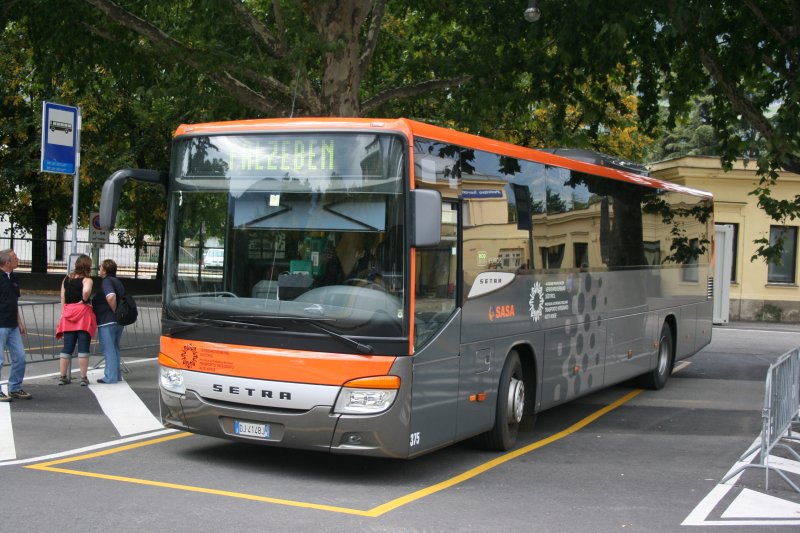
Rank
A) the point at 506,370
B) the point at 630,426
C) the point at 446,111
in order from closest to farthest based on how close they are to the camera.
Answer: the point at 506,370, the point at 630,426, the point at 446,111

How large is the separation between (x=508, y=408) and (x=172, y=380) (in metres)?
3.33

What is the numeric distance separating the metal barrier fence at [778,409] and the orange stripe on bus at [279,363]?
3361mm

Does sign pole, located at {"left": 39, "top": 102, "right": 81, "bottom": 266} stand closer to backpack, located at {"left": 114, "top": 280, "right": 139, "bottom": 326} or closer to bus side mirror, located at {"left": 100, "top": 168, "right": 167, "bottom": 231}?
backpack, located at {"left": 114, "top": 280, "right": 139, "bottom": 326}

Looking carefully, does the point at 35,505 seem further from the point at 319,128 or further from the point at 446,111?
the point at 446,111

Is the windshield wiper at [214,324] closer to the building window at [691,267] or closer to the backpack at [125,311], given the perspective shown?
the backpack at [125,311]

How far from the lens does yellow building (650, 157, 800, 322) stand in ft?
116

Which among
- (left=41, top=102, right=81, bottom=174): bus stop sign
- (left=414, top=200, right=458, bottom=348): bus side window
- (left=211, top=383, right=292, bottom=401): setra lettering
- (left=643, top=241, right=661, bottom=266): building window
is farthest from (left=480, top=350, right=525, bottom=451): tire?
(left=41, top=102, right=81, bottom=174): bus stop sign

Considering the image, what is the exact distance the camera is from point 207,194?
27.2 ft

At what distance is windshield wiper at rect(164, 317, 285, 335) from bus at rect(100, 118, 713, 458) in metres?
0.01

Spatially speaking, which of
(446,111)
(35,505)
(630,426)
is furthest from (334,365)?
(446,111)

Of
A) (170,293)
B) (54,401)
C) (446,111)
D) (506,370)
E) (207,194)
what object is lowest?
(54,401)

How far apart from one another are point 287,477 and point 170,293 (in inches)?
76.3

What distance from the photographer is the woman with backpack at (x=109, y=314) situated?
13.1 metres

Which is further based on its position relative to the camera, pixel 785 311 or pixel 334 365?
pixel 785 311
